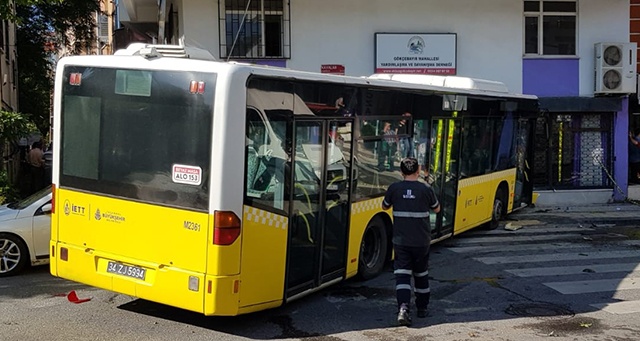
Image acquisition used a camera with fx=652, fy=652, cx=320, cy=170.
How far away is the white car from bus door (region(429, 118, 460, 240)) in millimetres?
5420

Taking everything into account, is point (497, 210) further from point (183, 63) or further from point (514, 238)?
point (183, 63)

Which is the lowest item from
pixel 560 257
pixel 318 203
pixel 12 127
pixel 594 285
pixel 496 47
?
pixel 594 285

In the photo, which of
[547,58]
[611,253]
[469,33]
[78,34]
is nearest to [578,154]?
[547,58]

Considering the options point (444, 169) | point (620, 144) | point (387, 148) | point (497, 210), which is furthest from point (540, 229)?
point (387, 148)

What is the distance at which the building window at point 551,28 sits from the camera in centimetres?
1661

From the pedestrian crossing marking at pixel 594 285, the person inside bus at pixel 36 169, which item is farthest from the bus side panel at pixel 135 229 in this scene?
the person inside bus at pixel 36 169

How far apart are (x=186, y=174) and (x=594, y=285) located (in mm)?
5520

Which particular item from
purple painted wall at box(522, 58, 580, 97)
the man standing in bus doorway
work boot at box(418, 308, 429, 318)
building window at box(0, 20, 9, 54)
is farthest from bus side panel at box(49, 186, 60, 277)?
building window at box(0, 20, 9, 54)

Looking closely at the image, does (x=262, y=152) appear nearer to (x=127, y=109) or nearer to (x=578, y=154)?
(x=127, y=109)

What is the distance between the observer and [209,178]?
562cm

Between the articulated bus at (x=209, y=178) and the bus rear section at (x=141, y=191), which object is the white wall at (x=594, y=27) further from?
the bus rear section at (x=141, y=191)

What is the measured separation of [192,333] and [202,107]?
6.98 feet

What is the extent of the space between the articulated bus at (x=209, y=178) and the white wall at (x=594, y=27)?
10530 millimetres

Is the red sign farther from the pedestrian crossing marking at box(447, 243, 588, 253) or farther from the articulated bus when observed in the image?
the articulated bus
